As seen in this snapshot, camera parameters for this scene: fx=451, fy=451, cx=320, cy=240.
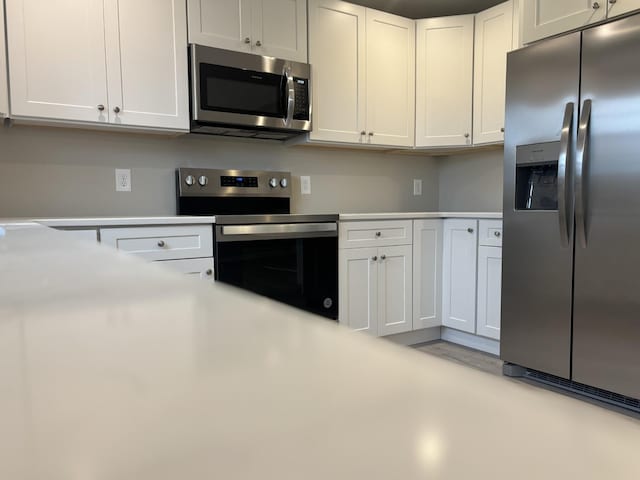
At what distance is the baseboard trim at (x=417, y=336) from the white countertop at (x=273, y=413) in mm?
2877

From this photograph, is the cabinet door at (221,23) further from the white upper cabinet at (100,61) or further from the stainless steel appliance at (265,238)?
the stainless steel appliance at (265,238)

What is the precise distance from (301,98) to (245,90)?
0.36 meters

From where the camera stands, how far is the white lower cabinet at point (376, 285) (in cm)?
273

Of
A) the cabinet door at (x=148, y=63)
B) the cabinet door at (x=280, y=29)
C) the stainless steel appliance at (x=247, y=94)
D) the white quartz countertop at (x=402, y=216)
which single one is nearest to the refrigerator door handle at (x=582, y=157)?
the white quartz countertop at (x=402, y=216)

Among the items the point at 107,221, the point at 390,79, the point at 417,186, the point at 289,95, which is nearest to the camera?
the point at 107,221

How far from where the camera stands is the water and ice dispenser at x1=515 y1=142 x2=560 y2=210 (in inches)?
87.8

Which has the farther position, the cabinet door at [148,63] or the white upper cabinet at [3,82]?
the cabinet door at [148,63]

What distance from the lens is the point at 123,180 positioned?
252 cm

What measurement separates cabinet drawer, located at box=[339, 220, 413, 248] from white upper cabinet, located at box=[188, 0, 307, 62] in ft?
3.50

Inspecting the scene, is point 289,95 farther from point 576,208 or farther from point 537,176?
point 576,208

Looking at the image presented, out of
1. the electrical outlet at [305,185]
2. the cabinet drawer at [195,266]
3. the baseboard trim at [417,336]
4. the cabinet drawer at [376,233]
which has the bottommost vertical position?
the baseboard trim at [417,336]

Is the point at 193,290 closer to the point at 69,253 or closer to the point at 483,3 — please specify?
the point at 69,253

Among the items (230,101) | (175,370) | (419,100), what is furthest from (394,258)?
(175,370)

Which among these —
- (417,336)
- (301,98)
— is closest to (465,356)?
(417,336)
